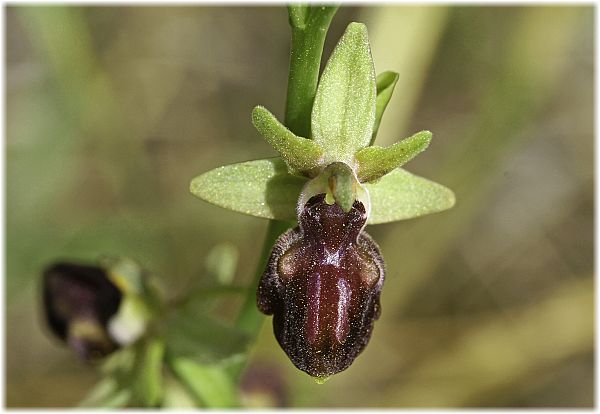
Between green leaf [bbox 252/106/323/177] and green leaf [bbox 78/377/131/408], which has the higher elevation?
green leaf [bbox 252/106/323/177]

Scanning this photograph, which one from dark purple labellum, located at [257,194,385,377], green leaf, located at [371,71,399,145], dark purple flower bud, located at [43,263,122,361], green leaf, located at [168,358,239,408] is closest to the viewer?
dark purple labellum, located at [257,194,385,377]

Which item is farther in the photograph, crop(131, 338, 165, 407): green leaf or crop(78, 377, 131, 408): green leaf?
crop(78, 377, 131, 408): green leaf

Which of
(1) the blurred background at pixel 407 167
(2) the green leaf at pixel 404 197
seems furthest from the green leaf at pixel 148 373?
(1) the blurred background at pixel 407 167

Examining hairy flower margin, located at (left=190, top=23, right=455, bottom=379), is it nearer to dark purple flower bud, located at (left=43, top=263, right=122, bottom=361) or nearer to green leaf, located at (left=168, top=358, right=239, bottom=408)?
green leaf, located at (left=168, top=358, right=239, bottom=408)

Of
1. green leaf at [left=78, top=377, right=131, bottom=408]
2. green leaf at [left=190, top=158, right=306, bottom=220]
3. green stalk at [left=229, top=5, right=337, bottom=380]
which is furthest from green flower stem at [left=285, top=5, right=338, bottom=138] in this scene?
green leaf at [left=78, top=377, right=131, bottom=408]

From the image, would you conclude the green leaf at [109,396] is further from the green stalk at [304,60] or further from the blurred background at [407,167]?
the blurred background at [407,167]

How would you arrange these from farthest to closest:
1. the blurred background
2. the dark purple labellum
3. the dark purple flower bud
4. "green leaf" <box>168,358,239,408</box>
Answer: the blurred background
the dark purple flower bud
"green leaf" <box>168,358,239,408</box>
the dark purple labellum

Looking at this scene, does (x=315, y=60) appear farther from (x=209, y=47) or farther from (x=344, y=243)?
Result: (x=209, y=47)
